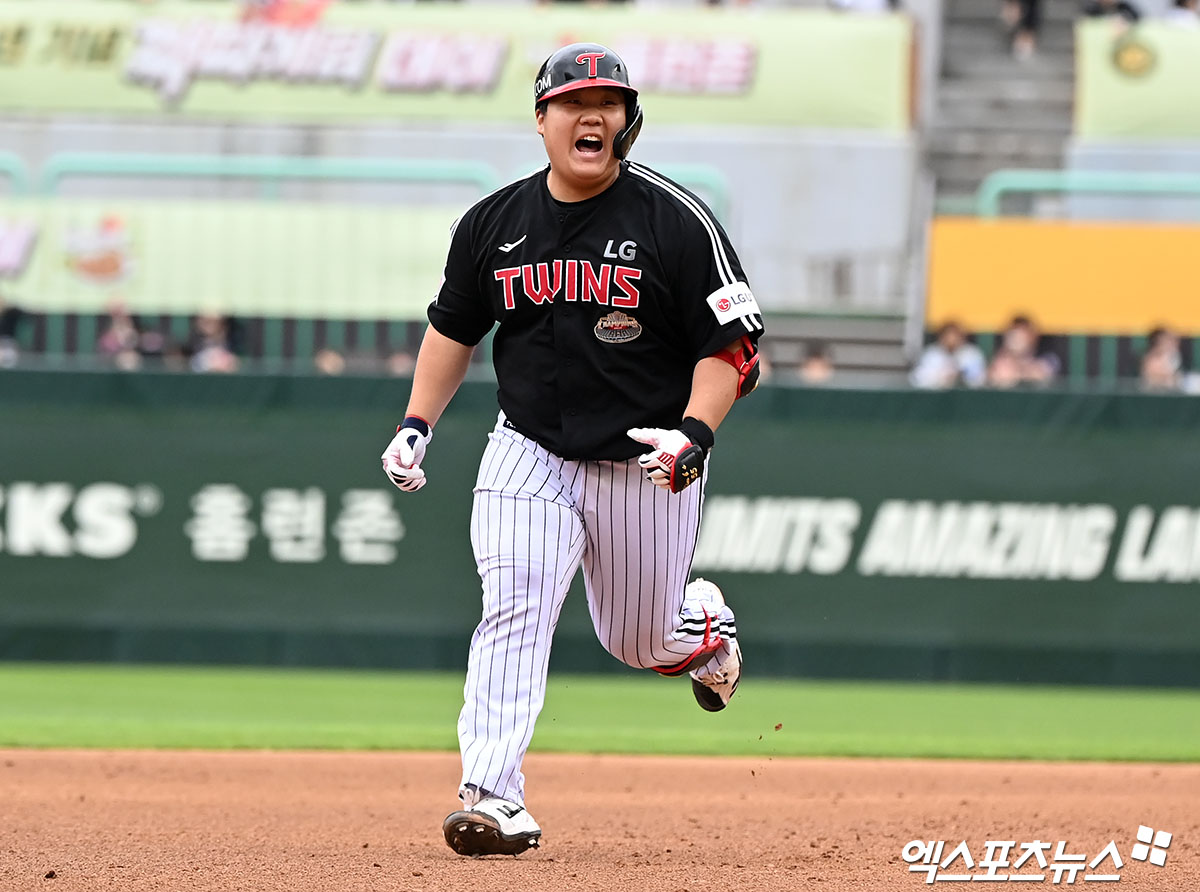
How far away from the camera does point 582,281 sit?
17.3ft

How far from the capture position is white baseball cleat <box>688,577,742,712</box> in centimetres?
607

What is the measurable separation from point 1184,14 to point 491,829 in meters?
16.2

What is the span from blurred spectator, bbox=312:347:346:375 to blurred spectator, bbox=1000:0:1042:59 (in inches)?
358

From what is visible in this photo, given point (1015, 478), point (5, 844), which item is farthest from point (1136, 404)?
point (5, 844)

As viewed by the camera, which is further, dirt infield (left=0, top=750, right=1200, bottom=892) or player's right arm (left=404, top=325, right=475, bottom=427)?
player's right arm (left=404, top=325, right=475, bottom=427)

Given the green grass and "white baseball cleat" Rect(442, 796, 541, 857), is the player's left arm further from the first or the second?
the green grass

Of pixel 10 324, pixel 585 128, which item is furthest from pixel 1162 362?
pixel 585 128

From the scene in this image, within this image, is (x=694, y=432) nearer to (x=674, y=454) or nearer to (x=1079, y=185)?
(x=674, y=454)

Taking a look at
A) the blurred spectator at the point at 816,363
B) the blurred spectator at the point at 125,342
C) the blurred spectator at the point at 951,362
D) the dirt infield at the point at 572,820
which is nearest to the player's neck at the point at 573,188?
the dirt infield at the point at 572,820

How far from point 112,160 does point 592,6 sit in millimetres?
5195

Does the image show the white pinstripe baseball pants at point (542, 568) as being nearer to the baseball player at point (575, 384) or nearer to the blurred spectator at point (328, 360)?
the baseball player at point (575, 384)

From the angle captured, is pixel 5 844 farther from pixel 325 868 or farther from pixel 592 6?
pixel 592 6

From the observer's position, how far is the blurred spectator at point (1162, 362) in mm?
14125

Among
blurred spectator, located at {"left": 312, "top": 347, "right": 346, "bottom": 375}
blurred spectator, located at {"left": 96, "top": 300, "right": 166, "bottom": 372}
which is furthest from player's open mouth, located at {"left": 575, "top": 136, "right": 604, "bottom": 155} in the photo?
blurred spectator, located at {"left": 96, "top": 300, "right": 166, "bottom": 372}
